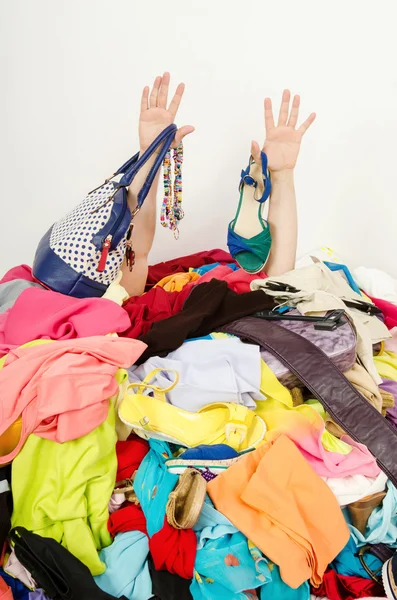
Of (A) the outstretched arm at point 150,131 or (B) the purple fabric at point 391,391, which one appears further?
(A) the outstretched arm at point 150,131

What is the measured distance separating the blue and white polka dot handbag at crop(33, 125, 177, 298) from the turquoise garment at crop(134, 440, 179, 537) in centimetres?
54

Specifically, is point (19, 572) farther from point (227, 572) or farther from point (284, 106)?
point (284, 106)

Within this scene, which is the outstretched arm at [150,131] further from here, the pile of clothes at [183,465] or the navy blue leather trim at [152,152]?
the pile of clothes at [183,465]

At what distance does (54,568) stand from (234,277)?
95cm

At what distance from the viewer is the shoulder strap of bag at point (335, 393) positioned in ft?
3.50

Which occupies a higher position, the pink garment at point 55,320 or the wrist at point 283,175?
the wrist at point 283,175

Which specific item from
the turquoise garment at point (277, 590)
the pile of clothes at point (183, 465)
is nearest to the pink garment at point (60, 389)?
the pile of clothes at point (183, 465)

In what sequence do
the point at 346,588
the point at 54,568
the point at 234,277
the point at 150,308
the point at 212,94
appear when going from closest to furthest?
the point at 54,568
the point at 346,588
the point at 150,308
the point at 234,277
the point at 212,94

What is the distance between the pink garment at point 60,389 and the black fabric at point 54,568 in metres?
0.14

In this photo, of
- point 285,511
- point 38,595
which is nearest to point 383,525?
point 285,511

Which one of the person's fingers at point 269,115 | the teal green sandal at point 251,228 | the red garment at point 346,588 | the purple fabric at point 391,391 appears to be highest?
the person's fingers at point 269,115

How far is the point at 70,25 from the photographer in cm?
201

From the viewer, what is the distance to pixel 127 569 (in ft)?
2.85

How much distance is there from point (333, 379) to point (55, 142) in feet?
4.89
